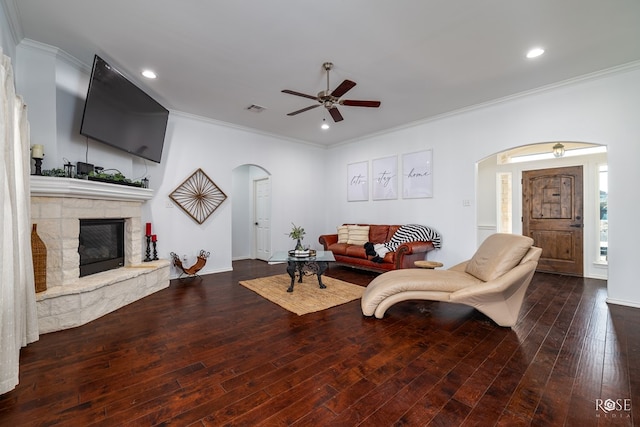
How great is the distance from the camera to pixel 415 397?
1.79 metres

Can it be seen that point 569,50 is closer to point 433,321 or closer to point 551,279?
point 433,321

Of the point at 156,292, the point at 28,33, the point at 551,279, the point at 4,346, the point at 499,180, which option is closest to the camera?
the point at 4,346

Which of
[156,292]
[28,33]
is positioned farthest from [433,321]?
[28,33]

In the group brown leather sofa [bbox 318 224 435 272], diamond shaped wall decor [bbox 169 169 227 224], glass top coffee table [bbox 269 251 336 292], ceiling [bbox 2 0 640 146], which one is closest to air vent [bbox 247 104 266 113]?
ceiling [bbox 2 0 640 146]

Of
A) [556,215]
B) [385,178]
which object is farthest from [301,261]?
[556,215]

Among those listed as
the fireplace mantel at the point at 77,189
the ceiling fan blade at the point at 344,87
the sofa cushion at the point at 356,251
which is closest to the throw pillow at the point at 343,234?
the sofa cushion at the point at 356,251

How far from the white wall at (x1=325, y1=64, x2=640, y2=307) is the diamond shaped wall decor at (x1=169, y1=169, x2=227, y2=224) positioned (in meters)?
3.24

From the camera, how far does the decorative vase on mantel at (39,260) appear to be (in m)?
2.75

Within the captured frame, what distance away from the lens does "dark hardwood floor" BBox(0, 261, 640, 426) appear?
164cm

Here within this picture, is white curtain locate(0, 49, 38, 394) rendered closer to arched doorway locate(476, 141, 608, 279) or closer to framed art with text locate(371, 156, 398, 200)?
framed art with text locate(371, 156, 398, 200)

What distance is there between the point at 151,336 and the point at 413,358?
2.44 metres

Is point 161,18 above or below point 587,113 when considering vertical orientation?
above

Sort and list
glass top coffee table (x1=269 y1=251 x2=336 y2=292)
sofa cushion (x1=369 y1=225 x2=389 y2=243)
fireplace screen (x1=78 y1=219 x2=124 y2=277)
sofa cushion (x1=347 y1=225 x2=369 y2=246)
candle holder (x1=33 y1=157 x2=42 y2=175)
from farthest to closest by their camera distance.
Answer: sofa cushion (x1=347 y1=225 x2=369 y2=246) → sofa cushion (x1=369 y1=225 x2=389 y2=243) → glass top coffee table (x1=269 y1=251 x2=336 y2=292) → fireplace screen (x1=78 y1=219 x2=124 y2=277) → candle holder (x1=33 y1=157 x2=42 y2=175)

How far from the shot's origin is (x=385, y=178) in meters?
6.06
